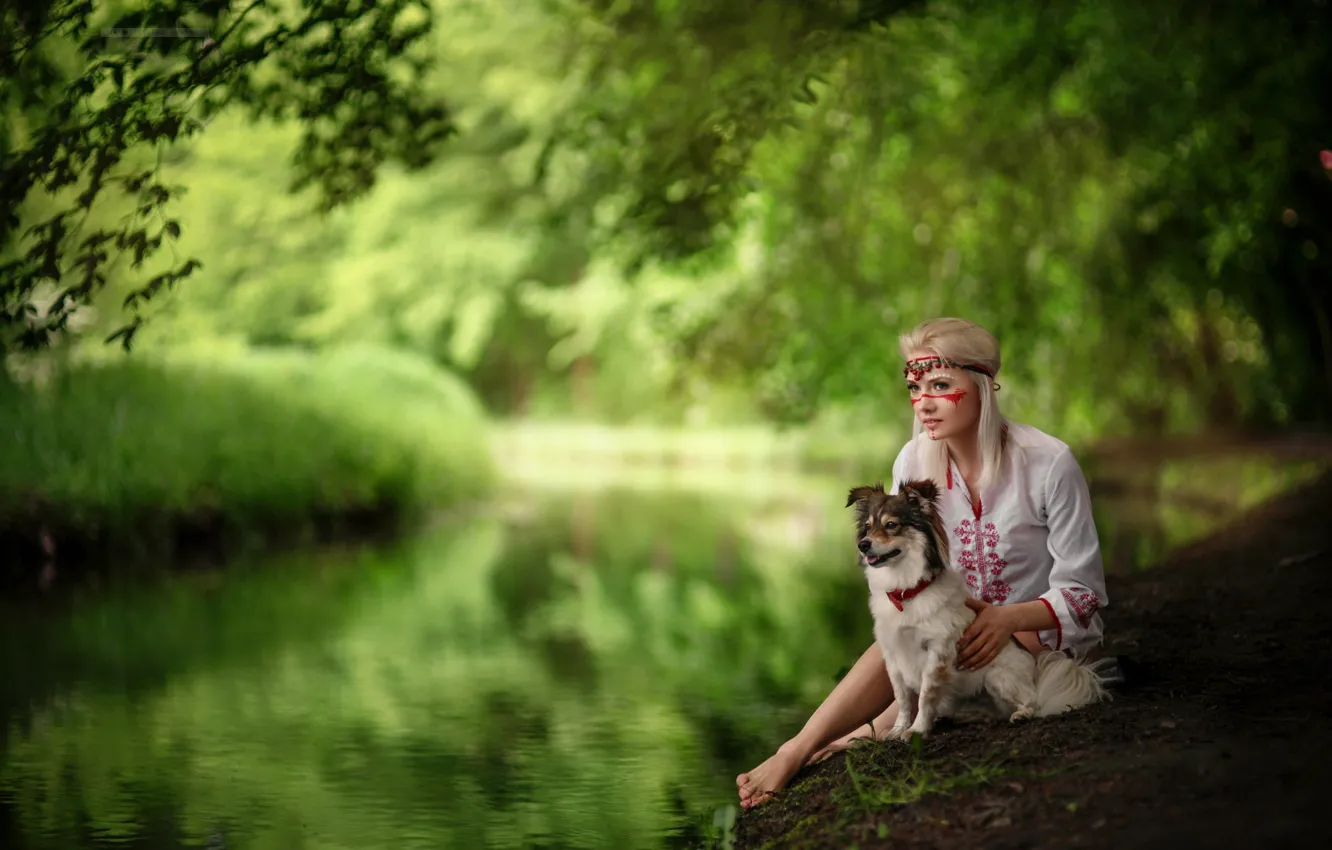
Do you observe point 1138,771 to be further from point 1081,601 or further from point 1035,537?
point 1035,537

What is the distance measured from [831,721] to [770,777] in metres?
0.29

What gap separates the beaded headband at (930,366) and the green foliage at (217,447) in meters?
10.5

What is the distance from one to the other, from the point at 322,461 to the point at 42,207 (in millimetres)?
7771

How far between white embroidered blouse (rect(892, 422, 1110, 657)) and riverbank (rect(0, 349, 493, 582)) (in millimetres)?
10377

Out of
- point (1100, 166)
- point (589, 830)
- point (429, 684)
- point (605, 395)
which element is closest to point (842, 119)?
point (1100, 166)

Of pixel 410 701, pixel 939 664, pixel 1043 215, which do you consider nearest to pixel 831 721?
pixel 939 664

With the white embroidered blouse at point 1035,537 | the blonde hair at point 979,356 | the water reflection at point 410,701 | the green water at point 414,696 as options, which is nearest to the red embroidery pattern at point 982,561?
the white embroidered blouse at point 1035,537

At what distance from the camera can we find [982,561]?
213 inches

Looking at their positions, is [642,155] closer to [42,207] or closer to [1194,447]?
[1194,447]

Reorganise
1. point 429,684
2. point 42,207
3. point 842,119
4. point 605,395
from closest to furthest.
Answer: point 429,684 → point 842,119 → point 42,207 → point 605,395

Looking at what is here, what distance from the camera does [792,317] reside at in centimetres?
1820

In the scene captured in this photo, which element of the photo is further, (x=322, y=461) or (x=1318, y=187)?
(x=322, y=461)

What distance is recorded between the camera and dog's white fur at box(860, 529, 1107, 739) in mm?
5090

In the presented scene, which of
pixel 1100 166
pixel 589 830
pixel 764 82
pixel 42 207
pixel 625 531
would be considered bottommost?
pixel 589 830
